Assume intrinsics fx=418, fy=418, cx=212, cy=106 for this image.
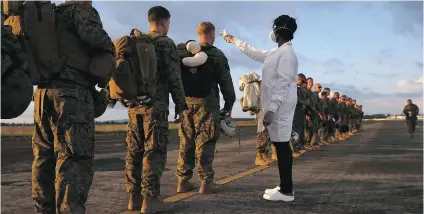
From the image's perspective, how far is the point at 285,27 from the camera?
4.76 m

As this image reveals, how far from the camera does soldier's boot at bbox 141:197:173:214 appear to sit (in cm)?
402

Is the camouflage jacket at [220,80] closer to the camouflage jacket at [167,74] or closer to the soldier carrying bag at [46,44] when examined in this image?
the camouflage jacket at [167,74]

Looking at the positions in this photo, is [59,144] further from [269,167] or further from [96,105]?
[269,167]

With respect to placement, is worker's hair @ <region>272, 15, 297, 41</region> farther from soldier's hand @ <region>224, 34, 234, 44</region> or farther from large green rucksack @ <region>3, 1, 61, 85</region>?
large green rucksack @ <region>3, 1, 61, 85</region>

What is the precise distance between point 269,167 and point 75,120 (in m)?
5.27

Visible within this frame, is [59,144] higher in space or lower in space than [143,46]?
lower

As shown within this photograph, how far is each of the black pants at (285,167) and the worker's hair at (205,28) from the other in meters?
1.67

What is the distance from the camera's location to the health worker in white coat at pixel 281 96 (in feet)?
15.0

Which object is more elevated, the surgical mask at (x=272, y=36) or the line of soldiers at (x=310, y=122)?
the surgical mask at (x=272, y=36)

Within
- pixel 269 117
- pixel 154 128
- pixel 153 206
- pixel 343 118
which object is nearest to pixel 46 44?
pixel 154 128

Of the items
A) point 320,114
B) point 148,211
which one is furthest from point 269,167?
point 320,114

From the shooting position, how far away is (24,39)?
2.81m

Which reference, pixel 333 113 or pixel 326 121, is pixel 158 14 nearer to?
pixel 326 121

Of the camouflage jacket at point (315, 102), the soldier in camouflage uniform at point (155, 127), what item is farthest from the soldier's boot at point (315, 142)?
the soldier in camouflage uniform at point (155, 127)
